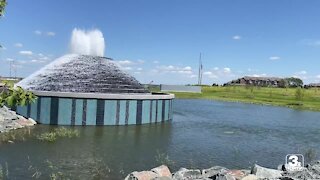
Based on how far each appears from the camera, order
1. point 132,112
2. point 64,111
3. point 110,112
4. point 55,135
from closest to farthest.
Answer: point 55,135
point 64,111
point 110,112
point 132,112

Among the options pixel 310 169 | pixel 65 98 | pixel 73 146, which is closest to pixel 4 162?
pixel 73 146

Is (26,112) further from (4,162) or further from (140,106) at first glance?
(4,162)

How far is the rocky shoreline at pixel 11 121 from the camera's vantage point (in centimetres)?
2697

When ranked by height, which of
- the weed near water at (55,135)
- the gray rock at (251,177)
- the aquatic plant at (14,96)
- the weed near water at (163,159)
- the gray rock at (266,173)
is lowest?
the weed near water at (163,159)

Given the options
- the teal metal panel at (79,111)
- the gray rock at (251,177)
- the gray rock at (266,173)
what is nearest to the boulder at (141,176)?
the gray rock at (251,177)

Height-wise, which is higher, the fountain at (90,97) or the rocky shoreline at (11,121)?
the fountain at (90,97)

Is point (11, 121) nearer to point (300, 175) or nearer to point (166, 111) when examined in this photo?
point (166, 111)

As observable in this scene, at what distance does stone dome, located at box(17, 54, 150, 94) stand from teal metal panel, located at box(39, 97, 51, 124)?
247 centimetres

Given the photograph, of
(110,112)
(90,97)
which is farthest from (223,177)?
(110,112)

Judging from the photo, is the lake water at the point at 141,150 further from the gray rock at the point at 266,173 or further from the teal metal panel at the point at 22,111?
the gray rock at the point at 266,173

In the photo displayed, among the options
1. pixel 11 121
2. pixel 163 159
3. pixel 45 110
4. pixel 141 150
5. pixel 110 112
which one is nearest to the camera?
pixel 163 159

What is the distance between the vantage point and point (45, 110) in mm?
31469

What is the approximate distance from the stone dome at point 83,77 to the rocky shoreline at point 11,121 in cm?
441

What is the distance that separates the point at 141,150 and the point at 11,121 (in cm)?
1148
